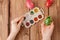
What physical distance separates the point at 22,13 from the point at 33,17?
79 mm

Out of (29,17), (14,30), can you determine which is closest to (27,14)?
(29,17)

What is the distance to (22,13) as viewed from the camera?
53.2 inches

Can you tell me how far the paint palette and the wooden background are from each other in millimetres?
25

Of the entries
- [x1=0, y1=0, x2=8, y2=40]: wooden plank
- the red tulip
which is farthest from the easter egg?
[x1=0, y1=0, x2=8, y2=40]: wooden plank

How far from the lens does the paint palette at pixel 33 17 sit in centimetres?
133

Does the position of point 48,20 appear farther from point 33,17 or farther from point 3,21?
point 3,21

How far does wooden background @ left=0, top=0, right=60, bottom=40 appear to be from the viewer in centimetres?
133

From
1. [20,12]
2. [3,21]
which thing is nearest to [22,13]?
[20,12]

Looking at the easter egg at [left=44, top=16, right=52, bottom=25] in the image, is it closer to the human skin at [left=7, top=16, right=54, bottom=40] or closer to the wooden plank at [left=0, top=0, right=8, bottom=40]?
the human skin at [left=7, top=16, right=54, bottom=40]

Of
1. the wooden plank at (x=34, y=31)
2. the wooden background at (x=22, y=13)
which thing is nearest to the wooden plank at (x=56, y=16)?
the wooden background at (x=22, y=13)

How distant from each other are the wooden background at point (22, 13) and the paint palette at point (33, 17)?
25 millimetres

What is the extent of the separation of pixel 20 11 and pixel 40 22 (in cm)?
15

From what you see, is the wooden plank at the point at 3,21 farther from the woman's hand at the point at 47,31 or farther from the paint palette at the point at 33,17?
the woman's hand at the point at 47,31

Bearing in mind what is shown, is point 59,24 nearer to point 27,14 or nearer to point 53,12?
point 53,12
